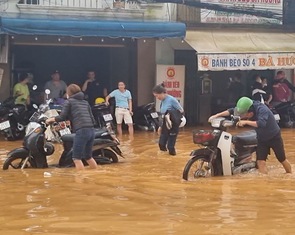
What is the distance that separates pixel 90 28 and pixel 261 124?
27.0ft

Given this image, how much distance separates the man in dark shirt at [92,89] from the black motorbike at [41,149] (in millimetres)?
7152

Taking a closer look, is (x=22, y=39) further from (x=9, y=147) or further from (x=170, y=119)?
(x=170, y=119)

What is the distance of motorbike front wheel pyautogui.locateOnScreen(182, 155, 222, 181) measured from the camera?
9.67m

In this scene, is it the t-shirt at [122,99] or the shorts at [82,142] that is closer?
the shorts at [82,142]

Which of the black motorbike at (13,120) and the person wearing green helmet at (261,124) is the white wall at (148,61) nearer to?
the black motorbike at (13,120)

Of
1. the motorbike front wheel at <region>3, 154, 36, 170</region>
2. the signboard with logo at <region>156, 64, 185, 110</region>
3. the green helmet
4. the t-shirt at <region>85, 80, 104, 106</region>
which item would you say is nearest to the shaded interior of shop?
the t-shirt at <region>85, 80, 104, 106</region>

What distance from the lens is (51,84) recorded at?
17656 millimetres

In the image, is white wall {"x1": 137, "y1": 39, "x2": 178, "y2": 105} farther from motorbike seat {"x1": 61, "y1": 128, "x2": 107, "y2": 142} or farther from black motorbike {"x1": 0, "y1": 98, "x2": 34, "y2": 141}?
motorbike seat {"x1": 61, "y1": 128, "x2": 107, "y2": 142}

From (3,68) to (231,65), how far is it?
246 inches

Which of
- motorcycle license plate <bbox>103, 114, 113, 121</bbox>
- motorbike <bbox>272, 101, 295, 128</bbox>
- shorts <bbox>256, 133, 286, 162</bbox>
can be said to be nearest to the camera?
shorts <bbox>256, 133, 286, 162</bbox>

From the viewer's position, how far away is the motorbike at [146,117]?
719 inches

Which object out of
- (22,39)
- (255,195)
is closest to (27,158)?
(255,195)

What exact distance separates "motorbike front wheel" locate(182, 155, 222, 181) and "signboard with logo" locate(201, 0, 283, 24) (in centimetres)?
1049

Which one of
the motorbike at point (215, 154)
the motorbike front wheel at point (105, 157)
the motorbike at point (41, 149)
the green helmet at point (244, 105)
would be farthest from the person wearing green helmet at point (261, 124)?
the motorbike front wheel at point (105, 157)
